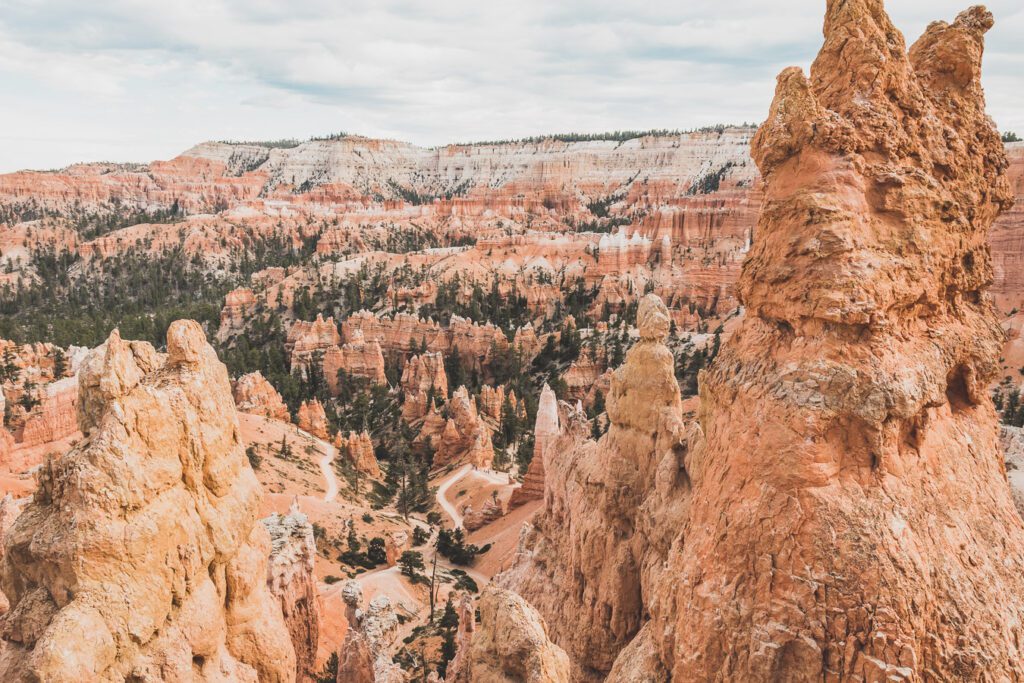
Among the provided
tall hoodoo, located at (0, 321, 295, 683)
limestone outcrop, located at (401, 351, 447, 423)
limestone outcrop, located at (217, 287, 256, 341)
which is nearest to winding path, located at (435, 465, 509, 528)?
limestone outcrop, located at (401, 351, 447, 423)

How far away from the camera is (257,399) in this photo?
155ft

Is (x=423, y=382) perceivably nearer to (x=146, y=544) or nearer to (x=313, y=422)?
(x=313, y=422)

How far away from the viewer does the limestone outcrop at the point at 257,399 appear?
46.0 meters

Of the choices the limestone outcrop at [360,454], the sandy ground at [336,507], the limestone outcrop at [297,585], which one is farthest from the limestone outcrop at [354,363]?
the limestone outcrop at [297,585]

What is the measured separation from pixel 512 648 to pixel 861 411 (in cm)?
517

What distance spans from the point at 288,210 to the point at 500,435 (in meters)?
128

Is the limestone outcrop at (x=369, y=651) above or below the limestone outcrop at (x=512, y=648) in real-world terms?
below

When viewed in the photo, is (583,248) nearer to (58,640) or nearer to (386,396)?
(386,396)

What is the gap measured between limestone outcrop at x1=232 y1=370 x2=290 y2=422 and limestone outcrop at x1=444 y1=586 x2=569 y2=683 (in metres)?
41.4

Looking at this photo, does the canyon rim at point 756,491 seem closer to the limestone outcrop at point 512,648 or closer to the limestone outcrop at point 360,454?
the limestone outcrop at point 512,648

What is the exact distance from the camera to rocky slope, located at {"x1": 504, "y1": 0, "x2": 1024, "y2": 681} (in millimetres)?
6309

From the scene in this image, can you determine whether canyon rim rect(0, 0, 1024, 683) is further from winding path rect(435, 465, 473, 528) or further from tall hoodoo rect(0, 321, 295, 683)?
winding path rect(435, 465, 473, 528)

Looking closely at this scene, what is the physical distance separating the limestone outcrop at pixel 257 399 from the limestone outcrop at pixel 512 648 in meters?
41.4

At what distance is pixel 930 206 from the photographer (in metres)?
7.42
